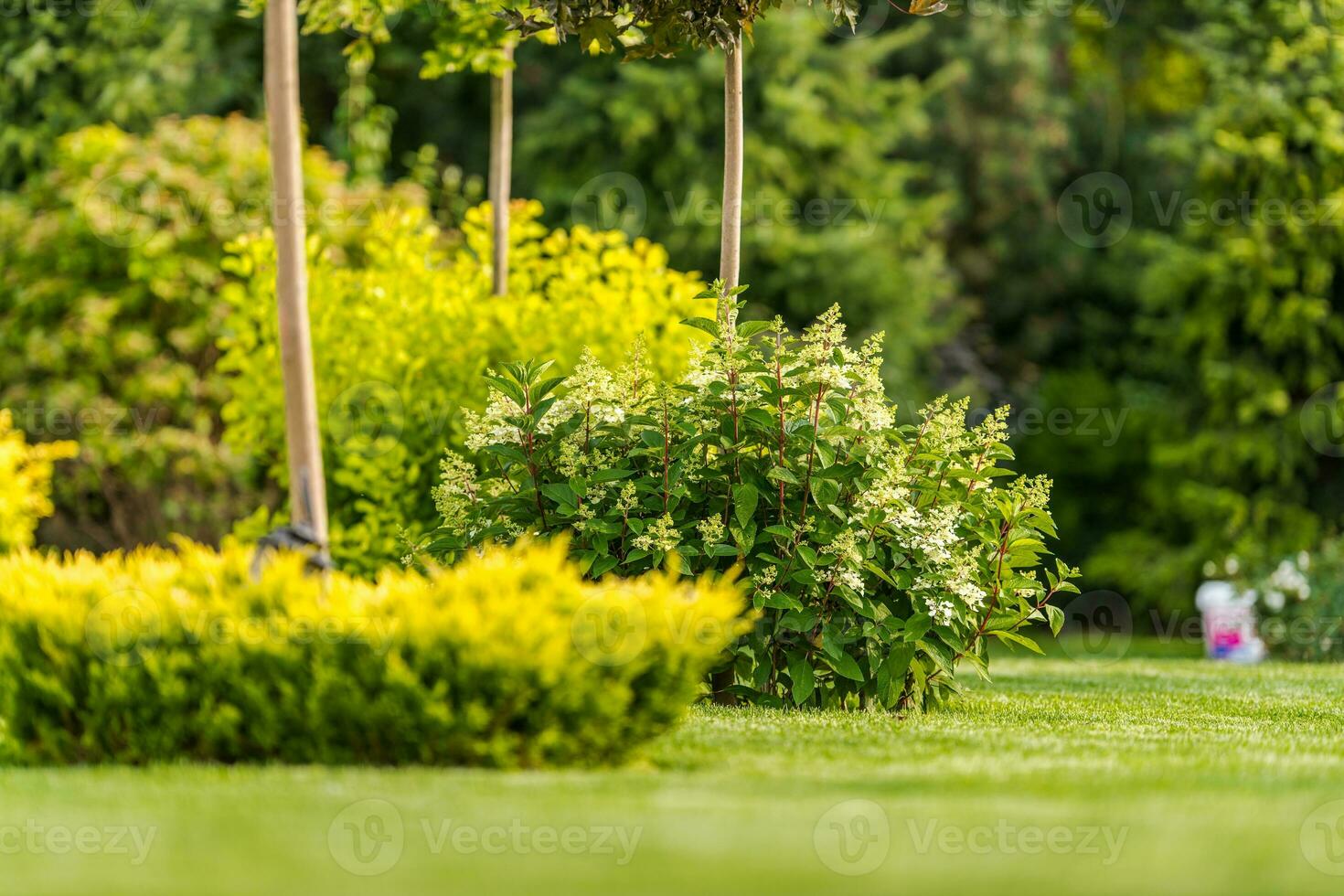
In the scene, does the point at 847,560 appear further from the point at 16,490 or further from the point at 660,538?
the point at 16,490

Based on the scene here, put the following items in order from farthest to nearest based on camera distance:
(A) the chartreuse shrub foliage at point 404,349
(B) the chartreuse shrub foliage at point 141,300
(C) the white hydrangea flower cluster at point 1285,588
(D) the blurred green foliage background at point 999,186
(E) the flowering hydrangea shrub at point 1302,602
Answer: (D) the blurred green foliage background at point 999,186
(B) the chartreuse shrub foliage at point 141,300
(C) the white hydrangea flower cluster at point 1285,588
(E) the flowering hydrangea shrub at point 1302,602
(A) the chartreuse shrub foliage at point 404,349

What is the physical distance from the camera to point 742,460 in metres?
6.97

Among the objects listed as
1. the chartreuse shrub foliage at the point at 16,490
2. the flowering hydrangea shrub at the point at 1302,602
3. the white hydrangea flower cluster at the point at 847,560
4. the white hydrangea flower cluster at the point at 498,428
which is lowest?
the flowering hydrangea shrub at the point at 1302,602

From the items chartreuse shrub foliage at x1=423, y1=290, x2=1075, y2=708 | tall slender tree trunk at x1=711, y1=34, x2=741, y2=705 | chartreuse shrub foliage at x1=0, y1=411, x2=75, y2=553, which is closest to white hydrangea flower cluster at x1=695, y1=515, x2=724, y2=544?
chartreuse shrub foliage at x1=423, y1=290, x2=1075, y2=708

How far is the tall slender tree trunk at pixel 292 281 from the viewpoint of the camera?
550 centimetres

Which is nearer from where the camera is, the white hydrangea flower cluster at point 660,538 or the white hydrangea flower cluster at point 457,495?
the white hydrangea flower cluster at point 660,538

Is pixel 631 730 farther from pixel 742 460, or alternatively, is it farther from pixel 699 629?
pixel 742 460

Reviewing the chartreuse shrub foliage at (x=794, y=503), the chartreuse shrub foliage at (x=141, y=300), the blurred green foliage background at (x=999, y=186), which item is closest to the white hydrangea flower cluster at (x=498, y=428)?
the chartreuse shrub foliage at (x=794, y=503)

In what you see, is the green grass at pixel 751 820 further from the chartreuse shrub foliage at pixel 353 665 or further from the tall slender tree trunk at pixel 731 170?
the tall slender tree trunk at pixel 731 170

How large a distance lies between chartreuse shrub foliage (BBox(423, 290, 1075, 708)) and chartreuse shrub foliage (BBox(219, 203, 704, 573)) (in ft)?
7.95

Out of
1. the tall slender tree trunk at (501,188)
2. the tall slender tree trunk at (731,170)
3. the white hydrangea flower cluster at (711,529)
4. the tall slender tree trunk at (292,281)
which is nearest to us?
the tall slender tree trunk at (292,281)

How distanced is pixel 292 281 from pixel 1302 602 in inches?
380

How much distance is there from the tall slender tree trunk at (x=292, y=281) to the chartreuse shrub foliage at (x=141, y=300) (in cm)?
939

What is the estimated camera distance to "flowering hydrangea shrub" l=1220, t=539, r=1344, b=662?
1211 centimetres
